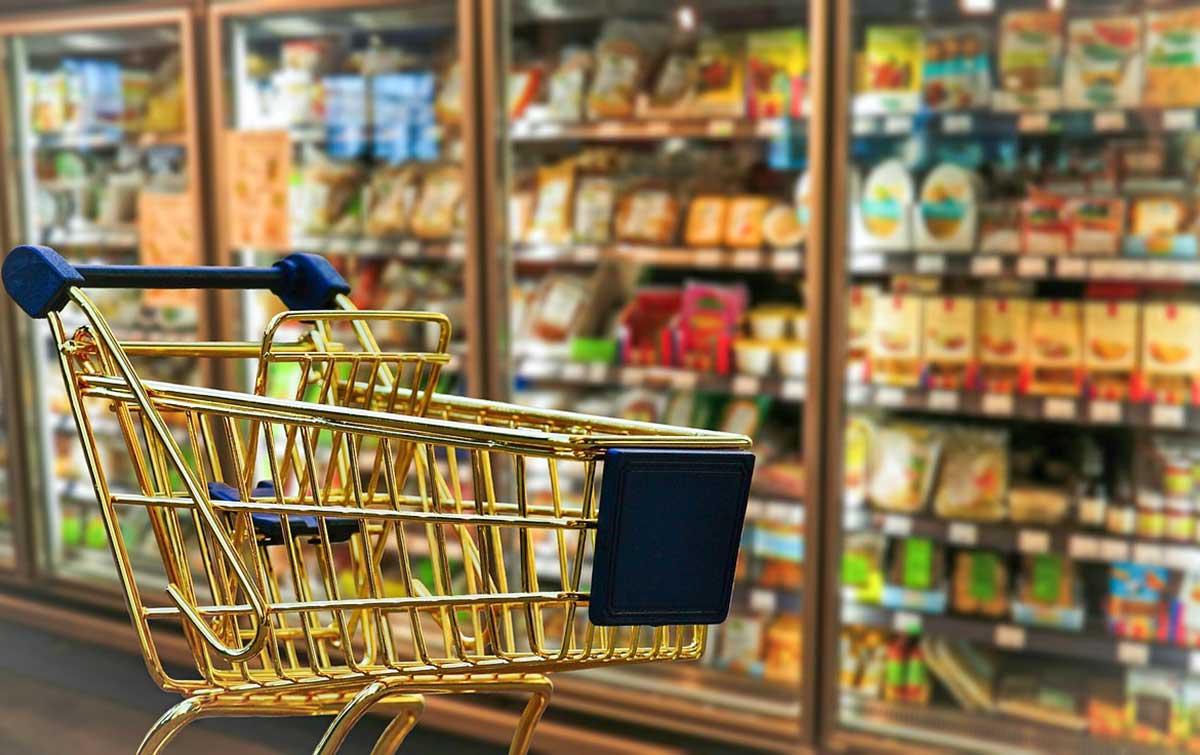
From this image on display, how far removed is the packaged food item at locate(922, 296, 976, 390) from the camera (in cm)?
284

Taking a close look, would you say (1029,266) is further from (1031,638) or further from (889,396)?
(1031,638)

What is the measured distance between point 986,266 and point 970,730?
1.07 meters

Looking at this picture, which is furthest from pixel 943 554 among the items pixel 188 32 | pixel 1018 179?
pixel 188 32

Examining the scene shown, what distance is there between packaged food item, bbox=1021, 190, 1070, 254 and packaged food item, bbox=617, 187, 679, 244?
35.4 inches

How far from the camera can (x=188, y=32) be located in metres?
3.62

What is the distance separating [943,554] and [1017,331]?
574 millimetres

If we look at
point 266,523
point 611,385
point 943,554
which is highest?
point 266,523

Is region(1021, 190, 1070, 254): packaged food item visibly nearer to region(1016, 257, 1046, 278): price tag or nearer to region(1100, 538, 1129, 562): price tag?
region(1016, 257, 1046, 278): price tag

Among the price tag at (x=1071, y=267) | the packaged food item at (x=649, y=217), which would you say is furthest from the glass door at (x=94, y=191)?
the price tag at (x=1071, y=267)

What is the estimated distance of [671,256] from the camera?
3.07 meters

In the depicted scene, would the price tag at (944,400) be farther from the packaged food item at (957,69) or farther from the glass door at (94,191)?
the glass door at (94,191)

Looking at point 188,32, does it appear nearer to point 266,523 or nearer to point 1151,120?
point 1151,120

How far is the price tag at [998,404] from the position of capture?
2.72m

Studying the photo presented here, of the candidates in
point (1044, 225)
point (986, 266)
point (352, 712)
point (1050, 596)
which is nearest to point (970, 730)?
point (1050, 596)
